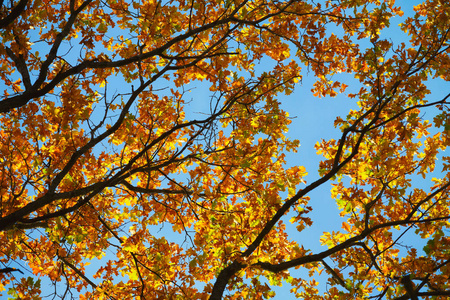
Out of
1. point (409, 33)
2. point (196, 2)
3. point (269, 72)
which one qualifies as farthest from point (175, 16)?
point (409, 33)

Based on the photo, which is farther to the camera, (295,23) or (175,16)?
(295,23)

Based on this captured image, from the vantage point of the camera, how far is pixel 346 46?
283 inches

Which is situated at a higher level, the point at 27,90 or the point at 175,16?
the point at 175,16

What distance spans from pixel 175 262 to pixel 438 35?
6.21 meters

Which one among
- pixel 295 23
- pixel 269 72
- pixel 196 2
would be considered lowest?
pixel 269 72

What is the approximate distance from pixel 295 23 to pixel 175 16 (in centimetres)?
272

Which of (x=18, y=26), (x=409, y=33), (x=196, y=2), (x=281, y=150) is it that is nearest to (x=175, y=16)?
(x=196, y=2)

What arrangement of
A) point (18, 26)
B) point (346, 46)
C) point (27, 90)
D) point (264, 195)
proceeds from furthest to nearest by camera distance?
point (346, 46), point (264, 195), point (18, 26), point (27, 90)

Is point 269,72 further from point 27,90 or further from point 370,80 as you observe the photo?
point 27,90

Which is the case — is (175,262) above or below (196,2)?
below

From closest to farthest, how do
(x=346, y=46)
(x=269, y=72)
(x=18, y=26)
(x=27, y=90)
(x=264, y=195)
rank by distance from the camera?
(x=27, y=90), (x=18, y=26), (x=264, y=195), (x=269, y=72), (x=346, y=46)

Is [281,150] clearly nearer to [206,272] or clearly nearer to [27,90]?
[206,272]

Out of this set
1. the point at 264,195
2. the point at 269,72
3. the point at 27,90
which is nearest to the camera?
the point at 27,90

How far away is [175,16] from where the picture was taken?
239 inches
